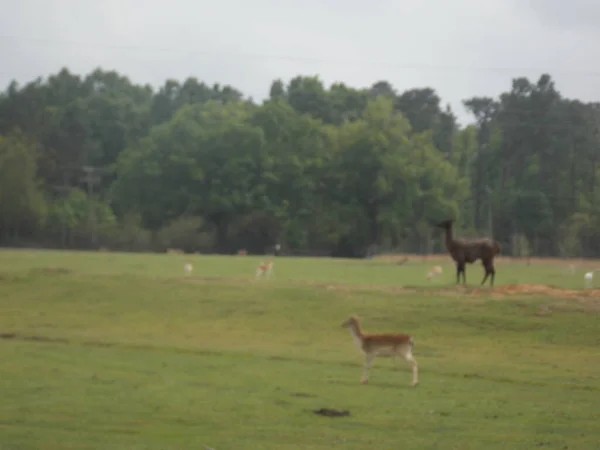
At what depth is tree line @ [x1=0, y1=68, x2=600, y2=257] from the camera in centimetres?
9356

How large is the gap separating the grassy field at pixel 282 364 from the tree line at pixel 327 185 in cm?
4865

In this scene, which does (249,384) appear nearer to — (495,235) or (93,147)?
(495,235)

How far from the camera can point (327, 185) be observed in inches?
3912

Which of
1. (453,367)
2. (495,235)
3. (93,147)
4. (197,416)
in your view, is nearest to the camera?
(197,416)

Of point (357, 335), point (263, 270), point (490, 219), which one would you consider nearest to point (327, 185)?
point (490, 219)

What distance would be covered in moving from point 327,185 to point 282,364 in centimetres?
7671

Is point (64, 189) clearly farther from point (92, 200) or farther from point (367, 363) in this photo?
point (367, 363)

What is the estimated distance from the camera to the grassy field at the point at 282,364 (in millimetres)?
14805

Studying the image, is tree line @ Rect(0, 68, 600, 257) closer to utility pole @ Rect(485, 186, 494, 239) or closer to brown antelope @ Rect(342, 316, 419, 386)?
utility pole @ Rect(485, 186, 494, 239)

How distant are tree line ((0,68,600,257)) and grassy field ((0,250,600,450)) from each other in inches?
1915

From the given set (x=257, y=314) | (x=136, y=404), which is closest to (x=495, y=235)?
(x=257, y=314)

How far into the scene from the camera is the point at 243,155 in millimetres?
98938

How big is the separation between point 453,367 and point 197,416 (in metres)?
8.83

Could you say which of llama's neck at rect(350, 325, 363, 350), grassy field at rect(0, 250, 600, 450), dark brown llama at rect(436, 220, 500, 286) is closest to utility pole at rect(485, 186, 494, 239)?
grassy field at rect(0, 250, 600, 450)
